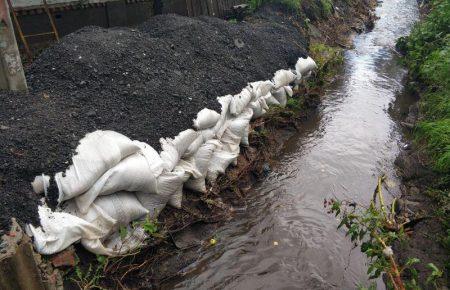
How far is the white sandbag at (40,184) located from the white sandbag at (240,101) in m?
2.62

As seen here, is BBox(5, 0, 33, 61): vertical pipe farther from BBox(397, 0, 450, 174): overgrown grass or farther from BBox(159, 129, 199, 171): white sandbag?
BBox(397, 0, 450, 174): overgrown grass

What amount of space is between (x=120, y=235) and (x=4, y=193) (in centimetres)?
99

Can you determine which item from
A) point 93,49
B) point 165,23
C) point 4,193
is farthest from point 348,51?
point 4,193

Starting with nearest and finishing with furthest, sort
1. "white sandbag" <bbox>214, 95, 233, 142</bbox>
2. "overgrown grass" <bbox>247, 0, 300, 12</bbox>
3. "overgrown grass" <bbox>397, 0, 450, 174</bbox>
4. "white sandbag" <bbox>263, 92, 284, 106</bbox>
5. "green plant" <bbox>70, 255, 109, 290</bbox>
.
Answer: "green plant" <bbox>70, 255, 109, 290</bbox> < "white sandbag" <bbox>214, 95, 233, 142</bbox> < "overgrown grass" <bbox>397, 0, 450, 174</bbox> < "white sandbag" <bbox>263, 92, 284, 106</bbox> < "overgrown grass" <bbox>247, 0, 300, 12</bbox>

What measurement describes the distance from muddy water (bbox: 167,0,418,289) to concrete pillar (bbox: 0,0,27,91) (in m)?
2.61

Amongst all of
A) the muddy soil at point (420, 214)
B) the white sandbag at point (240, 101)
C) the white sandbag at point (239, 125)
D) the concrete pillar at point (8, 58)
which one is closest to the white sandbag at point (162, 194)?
the white sandbag at point (239, 125)

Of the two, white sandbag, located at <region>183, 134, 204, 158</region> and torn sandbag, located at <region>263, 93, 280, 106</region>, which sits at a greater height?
white sandbag, located at <region>183, 134, 204, 158</region>

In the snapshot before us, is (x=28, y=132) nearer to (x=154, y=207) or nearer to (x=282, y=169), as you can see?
(x=154, y=207)

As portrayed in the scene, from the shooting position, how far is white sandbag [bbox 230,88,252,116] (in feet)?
16.1

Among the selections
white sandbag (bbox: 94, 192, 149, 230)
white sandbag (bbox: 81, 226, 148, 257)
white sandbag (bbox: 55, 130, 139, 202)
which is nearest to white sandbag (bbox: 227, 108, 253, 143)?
white sandbag (bbox: 55, 130, 139, 202)

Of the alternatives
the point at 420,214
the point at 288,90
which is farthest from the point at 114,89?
the point at 420,214

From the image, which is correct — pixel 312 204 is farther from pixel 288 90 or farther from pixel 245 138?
pixel 288 90

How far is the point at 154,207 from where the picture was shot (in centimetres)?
349

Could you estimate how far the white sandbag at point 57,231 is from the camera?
8.66ft
